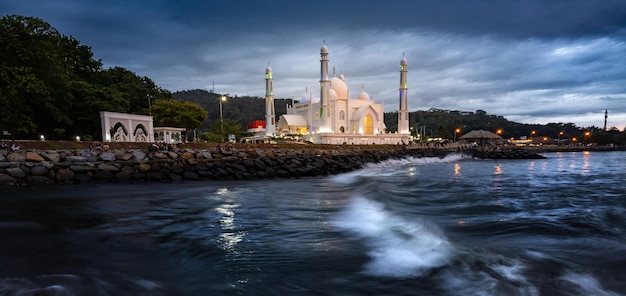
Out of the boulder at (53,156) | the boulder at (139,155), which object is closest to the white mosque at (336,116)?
the boulder at (139,155)

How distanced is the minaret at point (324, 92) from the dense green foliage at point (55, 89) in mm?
18578

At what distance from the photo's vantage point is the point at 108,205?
10.9m

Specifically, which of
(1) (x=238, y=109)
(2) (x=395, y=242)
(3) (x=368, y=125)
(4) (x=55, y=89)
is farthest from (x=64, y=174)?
(1) (x=238, y=109)

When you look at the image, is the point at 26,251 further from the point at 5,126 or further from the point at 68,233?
the point at 5,126

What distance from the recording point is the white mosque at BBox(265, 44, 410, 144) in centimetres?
5750

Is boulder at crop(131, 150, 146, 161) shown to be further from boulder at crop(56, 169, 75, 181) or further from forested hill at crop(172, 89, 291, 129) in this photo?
forested hill at crop(172, 89, 291, 129)

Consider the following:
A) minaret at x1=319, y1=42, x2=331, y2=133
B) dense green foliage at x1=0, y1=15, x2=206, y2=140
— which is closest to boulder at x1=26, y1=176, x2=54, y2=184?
dense green foliage at x1=0, y1=15, x2=206, y2=140

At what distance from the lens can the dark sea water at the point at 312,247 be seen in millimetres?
4555

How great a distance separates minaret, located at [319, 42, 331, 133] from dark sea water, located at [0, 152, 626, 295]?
45.7 metres

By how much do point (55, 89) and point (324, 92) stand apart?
119ft

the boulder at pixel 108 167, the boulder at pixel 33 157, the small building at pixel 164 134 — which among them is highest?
the small building at pixel 164 134

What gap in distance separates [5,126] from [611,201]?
116ft

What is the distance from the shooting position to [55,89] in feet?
98.4

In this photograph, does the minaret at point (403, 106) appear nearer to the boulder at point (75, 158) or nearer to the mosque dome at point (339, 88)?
the mosque dome at point (339, 88)
